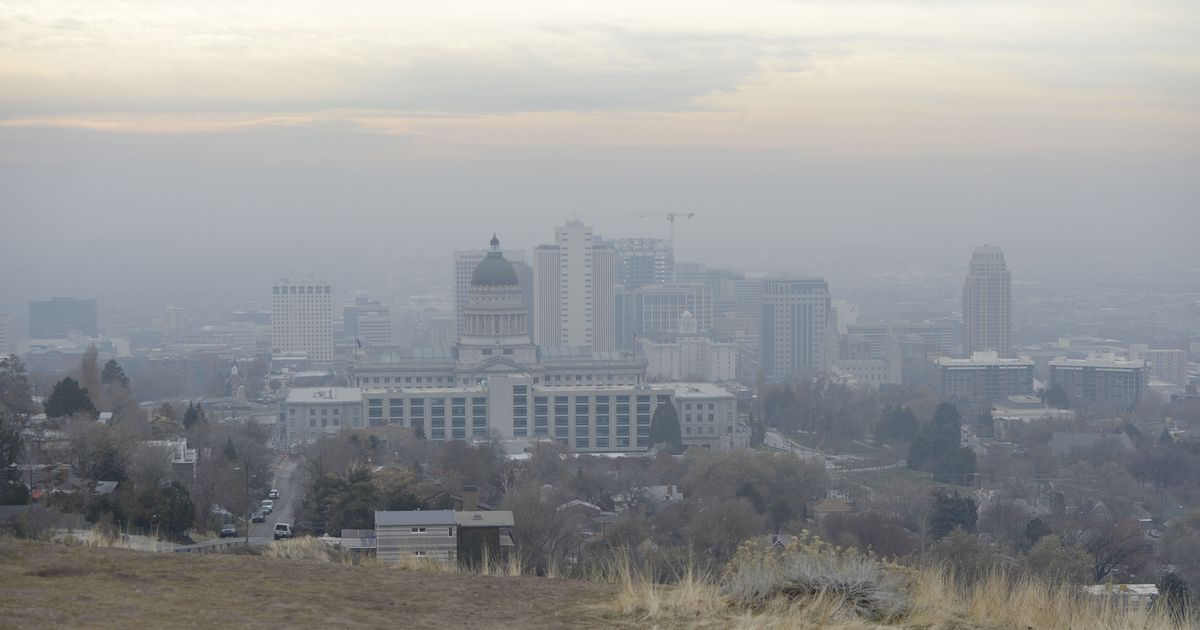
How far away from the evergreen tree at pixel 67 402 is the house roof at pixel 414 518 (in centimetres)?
1692

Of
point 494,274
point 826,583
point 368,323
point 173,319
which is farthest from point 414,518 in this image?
point 173,319

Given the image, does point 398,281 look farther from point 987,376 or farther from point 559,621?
point 559,621

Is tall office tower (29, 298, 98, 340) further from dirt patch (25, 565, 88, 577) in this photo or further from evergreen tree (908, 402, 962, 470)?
dirt patch (25, 565, 88, 577)

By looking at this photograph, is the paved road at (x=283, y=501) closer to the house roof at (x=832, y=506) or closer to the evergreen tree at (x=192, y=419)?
the evergreen tree at (x=192, y=419)

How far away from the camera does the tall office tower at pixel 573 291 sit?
101 m

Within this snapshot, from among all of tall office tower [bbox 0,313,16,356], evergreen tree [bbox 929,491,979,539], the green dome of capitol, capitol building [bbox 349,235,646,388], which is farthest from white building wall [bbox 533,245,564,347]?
evergreen tree [bbox 929,491,979,539]

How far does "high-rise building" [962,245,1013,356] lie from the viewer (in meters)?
108

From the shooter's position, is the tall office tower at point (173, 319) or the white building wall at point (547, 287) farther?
the tall office tower at point (173, 319)

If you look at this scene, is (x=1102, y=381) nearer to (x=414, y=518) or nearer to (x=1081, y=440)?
(x=1081, y=440)

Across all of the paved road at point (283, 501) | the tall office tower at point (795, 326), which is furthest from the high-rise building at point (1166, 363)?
the paved road at point (283, 501)

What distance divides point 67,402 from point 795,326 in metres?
78.8

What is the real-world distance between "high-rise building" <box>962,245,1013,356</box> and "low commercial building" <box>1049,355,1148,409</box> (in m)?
25.2

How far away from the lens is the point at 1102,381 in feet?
261

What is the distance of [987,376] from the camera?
271 ft
